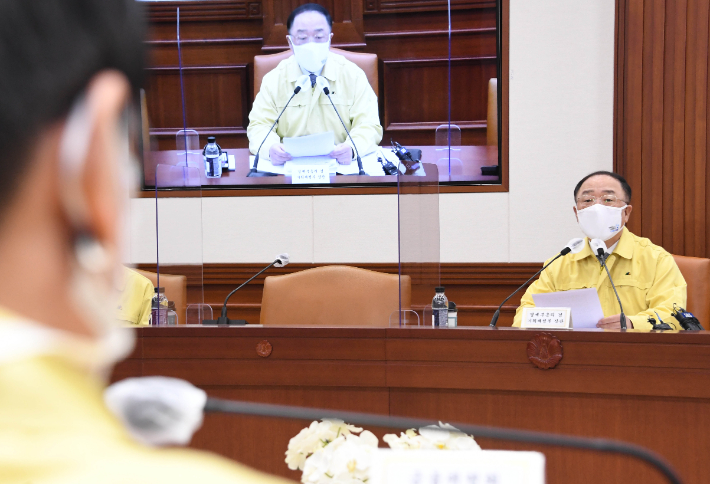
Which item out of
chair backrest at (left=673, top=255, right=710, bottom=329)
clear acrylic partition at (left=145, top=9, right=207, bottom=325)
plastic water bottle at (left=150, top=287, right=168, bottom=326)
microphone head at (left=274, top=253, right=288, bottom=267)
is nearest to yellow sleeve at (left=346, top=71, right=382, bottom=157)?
clear acrylic partition at (left=145, top=9, right=207, bottom=325)

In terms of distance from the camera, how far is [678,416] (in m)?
1.97

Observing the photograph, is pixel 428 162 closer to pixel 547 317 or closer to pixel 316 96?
pixel 316 96

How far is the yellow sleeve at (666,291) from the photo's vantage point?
276 cm

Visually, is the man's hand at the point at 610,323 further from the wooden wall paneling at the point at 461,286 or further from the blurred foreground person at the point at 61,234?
the blurred foreground person at the point at 61,234

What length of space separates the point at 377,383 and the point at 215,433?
515 mm

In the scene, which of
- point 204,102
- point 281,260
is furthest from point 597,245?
point 204,102

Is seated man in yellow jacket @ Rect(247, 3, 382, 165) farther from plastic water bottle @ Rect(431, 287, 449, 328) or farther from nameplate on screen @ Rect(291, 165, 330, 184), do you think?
plastic water bottle @ Rect(431, 287, 449, 328)

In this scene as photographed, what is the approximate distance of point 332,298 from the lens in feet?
9.71

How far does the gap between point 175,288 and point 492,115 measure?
235cm

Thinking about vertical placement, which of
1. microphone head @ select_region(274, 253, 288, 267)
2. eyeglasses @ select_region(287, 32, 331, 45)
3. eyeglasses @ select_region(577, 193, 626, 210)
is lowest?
microphone head @ select_region(274, 253, 288, 267)

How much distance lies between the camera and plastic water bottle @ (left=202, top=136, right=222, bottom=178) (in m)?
4.50

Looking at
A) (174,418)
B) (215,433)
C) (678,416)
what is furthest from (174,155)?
(174,418)

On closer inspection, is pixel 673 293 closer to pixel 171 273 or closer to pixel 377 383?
pixel 377 383

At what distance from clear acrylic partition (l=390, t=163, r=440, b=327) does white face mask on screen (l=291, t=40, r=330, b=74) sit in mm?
1755
